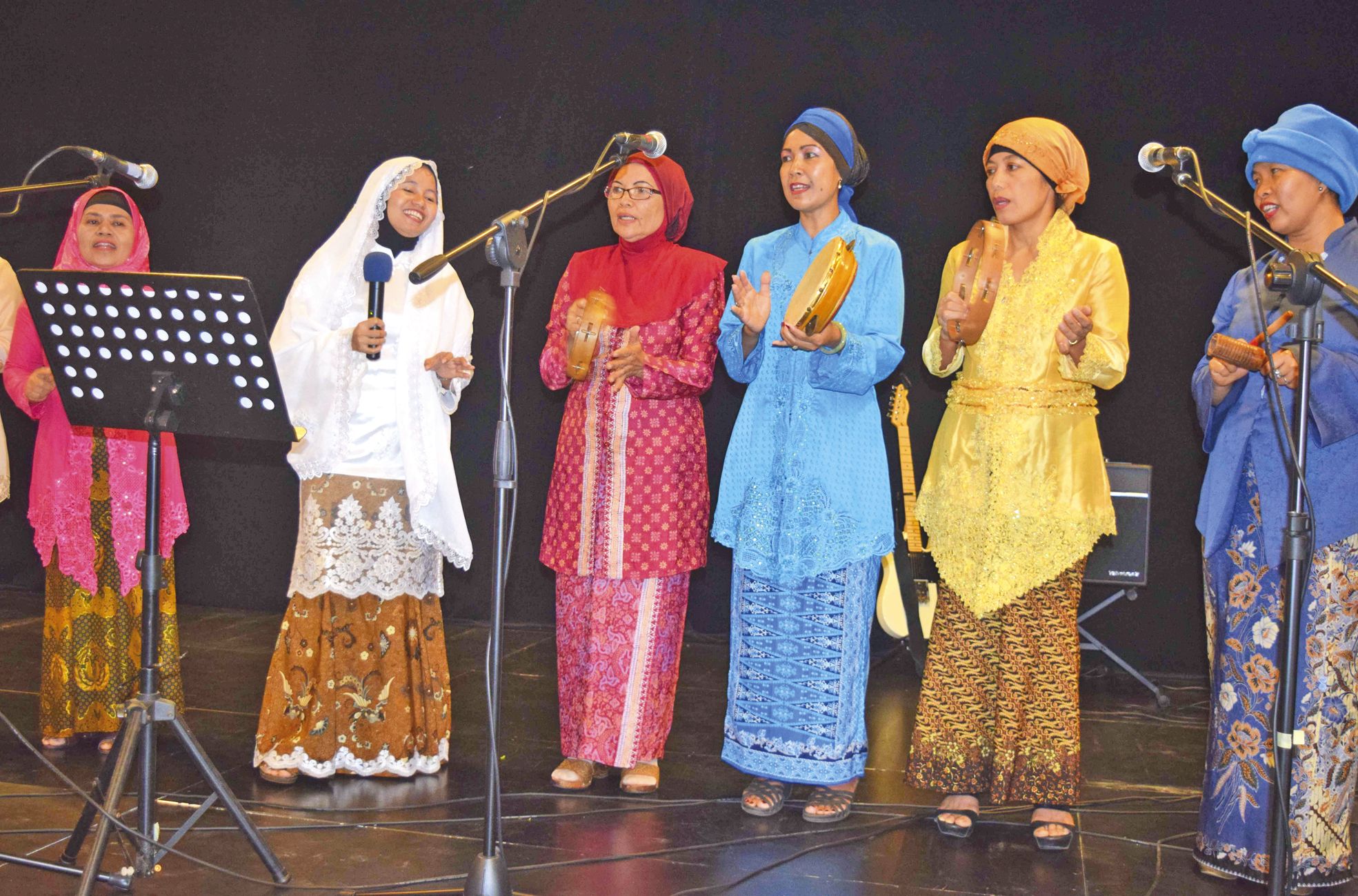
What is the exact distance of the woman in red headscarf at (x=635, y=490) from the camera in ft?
11.7

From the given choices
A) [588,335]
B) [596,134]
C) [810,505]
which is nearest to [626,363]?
[588,335]

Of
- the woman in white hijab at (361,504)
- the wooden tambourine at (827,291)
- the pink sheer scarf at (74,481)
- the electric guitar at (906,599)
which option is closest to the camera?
the wooden tambourine at (827,291)

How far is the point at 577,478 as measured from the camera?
142 inches

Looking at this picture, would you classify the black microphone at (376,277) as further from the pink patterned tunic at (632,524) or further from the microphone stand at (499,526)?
the microphone stand at (499,526)

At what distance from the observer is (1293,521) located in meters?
2.32

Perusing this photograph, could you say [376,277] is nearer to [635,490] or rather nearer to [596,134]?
[635,490]

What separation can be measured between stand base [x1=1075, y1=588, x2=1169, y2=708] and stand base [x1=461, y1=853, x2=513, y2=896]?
3085mm

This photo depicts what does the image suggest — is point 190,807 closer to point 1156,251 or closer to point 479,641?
point 479,641

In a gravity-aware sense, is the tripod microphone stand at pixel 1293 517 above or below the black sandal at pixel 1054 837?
above

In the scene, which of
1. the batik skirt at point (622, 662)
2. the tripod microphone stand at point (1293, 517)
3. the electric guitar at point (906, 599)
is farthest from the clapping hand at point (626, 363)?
the electric guitar at point (906, 599)

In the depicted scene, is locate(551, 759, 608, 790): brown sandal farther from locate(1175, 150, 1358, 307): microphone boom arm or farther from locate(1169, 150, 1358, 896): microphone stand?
locate(1175, 150, 1358, 307): microphone boom arm

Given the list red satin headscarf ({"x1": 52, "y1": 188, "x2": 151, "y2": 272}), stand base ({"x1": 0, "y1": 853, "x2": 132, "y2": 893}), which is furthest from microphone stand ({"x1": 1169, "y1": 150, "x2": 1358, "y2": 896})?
red satin headscarf ({"x1": 52, "y1": 188, "x2": 151, "y2": 272})

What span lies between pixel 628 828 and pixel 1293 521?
71.5 inches

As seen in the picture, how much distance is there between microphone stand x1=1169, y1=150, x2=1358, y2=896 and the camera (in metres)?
2.26
